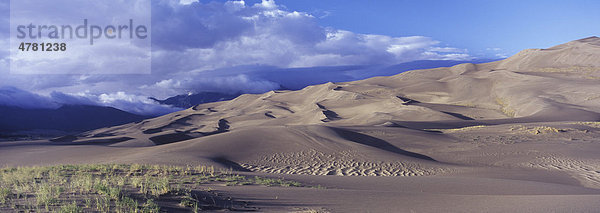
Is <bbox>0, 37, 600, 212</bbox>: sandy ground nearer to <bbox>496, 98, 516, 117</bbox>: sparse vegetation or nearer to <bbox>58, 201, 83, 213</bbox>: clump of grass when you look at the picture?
<bbox>496, 98, 516, 117</bbox>: sparse vegetation

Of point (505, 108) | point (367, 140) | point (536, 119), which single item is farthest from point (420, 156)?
point (505, 108)

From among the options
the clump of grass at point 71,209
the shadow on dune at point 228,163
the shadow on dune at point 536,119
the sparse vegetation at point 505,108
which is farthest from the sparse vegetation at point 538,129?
the clump of grass at point 71,209

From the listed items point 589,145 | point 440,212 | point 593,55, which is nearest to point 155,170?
point 440,212

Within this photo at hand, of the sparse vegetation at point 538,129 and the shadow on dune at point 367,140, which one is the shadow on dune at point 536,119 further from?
the shadow on dune at point 367,140

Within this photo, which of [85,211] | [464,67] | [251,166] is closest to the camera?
[85,211]

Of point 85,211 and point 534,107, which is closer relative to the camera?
point 85,211

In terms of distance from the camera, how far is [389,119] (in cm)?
3716

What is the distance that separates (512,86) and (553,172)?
4341 centimetres

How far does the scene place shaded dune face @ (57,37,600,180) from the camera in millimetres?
17625

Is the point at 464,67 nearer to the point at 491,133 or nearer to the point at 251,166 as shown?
the point at 491,133

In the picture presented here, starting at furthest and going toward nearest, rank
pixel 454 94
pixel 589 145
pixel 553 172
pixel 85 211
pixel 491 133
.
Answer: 1. pixel 454 94
2. pixel 491 133
3. pixel 589 145
4. pixel 553 172
5. pixel 85 211

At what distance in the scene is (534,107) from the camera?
37.9 metres

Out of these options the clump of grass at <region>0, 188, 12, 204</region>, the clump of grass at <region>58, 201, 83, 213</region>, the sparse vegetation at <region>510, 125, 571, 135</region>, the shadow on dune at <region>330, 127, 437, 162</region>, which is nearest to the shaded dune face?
the shadow on dune at <region>330, 127, 437, 162</region>

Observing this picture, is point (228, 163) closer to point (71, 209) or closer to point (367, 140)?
point (367, 140)
